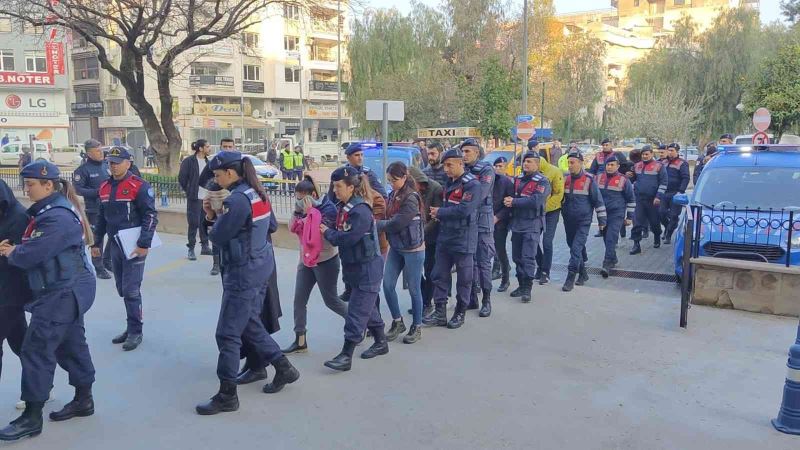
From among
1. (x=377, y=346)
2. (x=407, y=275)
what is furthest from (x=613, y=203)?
(x=377, y=346)

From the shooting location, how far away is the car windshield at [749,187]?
8.26 m

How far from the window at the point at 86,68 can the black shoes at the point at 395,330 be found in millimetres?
55492

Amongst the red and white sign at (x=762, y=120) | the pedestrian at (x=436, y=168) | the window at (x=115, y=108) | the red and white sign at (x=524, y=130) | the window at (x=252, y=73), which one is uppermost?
the window at (x=252, y=73)

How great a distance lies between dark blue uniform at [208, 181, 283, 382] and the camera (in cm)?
457

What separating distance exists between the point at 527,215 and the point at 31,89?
167 ft

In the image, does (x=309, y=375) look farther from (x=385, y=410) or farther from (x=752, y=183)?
(x=752, y=183)

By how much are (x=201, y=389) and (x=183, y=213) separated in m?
8.32

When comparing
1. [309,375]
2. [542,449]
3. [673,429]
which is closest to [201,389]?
[309,375]

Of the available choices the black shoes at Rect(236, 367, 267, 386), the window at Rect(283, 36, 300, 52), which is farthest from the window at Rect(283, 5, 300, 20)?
the window at Rect(283, 36, 300, 52)

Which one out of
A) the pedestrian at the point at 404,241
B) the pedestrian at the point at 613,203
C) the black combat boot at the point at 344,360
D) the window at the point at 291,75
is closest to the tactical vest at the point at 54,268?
the black combat boot at the point at 344,360

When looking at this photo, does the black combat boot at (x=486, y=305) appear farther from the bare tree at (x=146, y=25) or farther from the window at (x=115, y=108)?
the window at (x=115, y=108)

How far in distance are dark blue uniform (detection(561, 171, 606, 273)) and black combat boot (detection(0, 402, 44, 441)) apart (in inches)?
250

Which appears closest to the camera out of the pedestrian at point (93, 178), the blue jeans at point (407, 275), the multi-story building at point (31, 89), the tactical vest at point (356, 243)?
the tactical vest at point (356, 243)

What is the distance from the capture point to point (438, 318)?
6.98 metres
